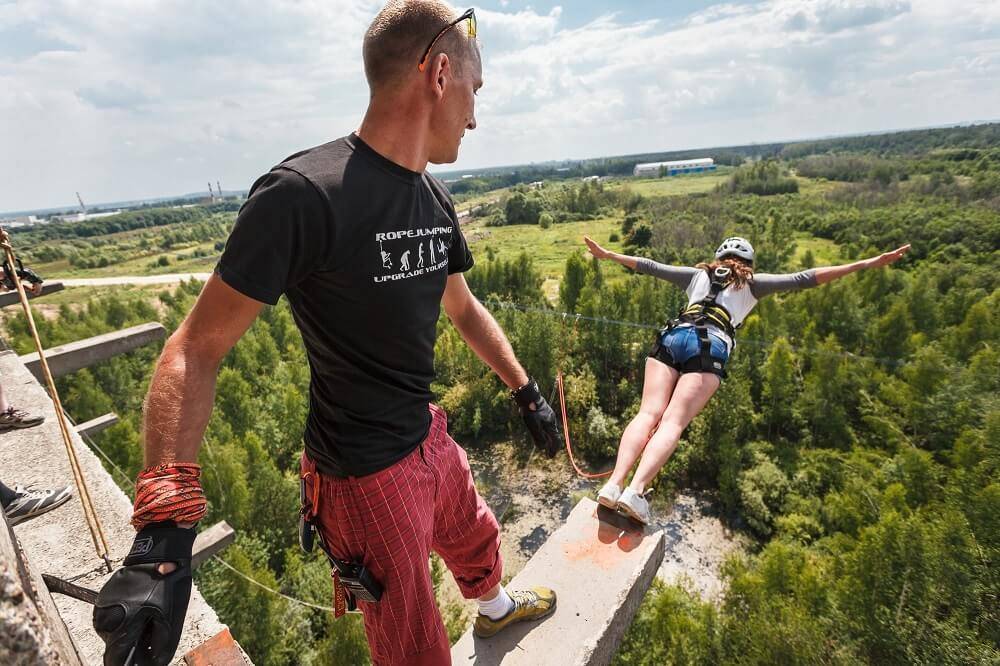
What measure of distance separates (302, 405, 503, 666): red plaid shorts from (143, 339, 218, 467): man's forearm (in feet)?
2.30

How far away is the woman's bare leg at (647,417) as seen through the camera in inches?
158

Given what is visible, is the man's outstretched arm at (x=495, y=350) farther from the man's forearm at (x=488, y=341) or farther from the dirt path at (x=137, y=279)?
the dirt path at (x=137, y=279)

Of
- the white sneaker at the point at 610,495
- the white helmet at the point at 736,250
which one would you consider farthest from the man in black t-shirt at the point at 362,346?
the white helmet at the point at 736,250

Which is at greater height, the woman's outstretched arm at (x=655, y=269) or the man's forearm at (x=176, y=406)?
the man's forearm at (x=176, y=406)

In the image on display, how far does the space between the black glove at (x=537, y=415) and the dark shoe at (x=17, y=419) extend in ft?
13.7

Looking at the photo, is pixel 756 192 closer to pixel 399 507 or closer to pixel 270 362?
pixel 270 362

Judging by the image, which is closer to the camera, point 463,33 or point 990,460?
point 463,33

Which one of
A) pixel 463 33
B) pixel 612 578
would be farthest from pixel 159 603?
pixel 612 578

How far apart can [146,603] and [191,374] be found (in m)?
0.61

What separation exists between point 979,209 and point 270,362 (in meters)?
70.7

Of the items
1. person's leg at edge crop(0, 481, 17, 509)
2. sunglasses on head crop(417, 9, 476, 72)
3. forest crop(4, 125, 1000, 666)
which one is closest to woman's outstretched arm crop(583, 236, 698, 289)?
sunglasses on head crop(417, 9, 476, 72)

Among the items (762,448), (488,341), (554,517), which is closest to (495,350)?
(488,341)

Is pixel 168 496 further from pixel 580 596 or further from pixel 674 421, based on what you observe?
pixel 674 421

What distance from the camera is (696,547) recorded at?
16109mm
